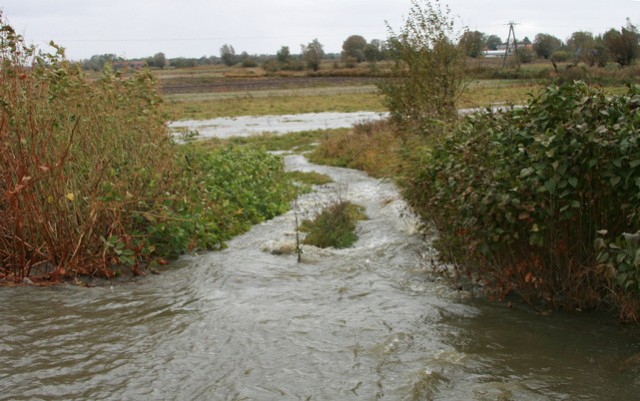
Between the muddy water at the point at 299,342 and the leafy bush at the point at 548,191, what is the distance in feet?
1.51

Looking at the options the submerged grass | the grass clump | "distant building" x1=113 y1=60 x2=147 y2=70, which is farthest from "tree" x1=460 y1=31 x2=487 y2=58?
the submerged grass

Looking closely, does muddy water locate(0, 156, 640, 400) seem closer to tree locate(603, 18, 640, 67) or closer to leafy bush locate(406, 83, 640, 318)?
leafy bush locate(406, 83, 640, 318)

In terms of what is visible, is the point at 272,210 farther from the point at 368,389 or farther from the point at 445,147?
the point at 368,389

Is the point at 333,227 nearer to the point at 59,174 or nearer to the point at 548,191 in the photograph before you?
the point at 59,174

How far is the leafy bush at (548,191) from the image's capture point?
632cm

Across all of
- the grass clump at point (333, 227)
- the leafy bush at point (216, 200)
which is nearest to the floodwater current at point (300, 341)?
the leafy bush at point (216, 200)

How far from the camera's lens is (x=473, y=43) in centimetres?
1995

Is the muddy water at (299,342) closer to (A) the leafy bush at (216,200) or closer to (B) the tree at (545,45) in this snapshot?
(A) the leafy bush at (216,200)

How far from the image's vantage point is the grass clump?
1135 cm

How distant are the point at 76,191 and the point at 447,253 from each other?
471 cm

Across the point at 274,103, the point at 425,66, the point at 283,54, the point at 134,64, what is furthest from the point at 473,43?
the point at 283,54

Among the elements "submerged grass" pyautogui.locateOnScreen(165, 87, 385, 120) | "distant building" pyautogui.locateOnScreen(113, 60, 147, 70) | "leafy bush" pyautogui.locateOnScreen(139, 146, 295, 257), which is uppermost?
"distant building" pyautogui.locateOnScreen(113, 60, 147, 70)

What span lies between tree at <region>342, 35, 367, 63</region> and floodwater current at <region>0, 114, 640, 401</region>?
9862 cm

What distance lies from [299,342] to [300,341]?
3cm
